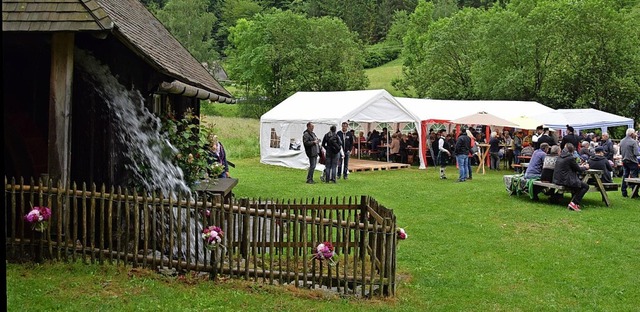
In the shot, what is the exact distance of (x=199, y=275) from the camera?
7176mm

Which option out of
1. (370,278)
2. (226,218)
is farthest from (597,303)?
(226,218)

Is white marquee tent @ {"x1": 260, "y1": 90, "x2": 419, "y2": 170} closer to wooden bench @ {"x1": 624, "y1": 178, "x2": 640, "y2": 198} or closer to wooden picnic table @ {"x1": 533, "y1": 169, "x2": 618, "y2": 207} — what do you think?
wooden picnic table @ {"x1": 533, "y1": 169, "x2": 618, "y2": 207}

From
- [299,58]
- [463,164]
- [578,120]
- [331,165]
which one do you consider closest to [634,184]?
[463,164]

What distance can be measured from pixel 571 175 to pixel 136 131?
9.09 metres

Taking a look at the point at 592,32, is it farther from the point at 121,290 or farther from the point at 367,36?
the point at 367,36

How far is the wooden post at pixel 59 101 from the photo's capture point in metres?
7.18

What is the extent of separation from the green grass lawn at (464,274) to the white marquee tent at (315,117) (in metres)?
7.95

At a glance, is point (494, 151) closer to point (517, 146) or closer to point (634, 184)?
point (517, 146)

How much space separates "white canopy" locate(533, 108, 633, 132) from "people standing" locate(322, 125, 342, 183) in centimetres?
948

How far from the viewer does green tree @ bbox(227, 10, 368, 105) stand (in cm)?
5128

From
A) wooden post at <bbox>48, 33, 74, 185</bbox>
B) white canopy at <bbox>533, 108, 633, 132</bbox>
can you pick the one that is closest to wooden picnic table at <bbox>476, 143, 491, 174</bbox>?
white canopy at <bbox>533, 108, 633, 132</bbox>

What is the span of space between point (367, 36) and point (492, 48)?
181 feet

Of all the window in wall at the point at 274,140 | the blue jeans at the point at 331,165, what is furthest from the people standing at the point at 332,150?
the window in wall at the point at 274,140

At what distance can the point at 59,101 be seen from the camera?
7191 millimetres
